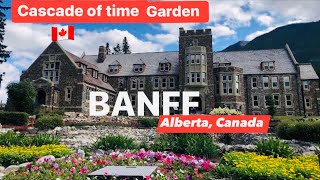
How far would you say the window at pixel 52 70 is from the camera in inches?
1626

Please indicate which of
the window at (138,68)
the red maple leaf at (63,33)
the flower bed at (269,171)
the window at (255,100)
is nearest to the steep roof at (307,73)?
the window at (255,100)

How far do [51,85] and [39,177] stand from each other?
3280 cm

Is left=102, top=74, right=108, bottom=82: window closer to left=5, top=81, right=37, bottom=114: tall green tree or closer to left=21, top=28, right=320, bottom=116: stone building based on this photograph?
left=21, top=28, right=320, bottom=116: stone building

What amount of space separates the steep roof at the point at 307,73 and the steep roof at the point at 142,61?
19.5 m

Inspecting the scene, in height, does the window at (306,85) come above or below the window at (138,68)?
below

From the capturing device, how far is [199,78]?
144ft

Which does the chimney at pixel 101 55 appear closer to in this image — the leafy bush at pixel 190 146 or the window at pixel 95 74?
the window at pixel 95 74

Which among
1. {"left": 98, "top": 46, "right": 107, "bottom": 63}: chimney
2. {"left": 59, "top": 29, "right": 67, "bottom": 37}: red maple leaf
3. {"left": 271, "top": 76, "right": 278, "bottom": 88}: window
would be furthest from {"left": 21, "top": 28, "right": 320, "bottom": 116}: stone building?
{"left": 59, "top": 29, "right": 67, "bottom": 37}: red maple leaf

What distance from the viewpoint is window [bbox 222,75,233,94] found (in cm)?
4416

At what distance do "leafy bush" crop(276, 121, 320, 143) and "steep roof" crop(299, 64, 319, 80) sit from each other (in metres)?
28.7

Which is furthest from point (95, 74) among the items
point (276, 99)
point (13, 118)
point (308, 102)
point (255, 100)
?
point (308, 102)

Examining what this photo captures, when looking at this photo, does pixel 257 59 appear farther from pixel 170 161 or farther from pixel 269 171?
pixel 269 171

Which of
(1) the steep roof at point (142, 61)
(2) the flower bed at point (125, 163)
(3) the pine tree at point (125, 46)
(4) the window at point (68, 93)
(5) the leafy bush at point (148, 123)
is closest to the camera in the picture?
(2) the flower bed at point (125, 163)

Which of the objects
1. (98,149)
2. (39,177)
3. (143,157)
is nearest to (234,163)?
(143,157)
